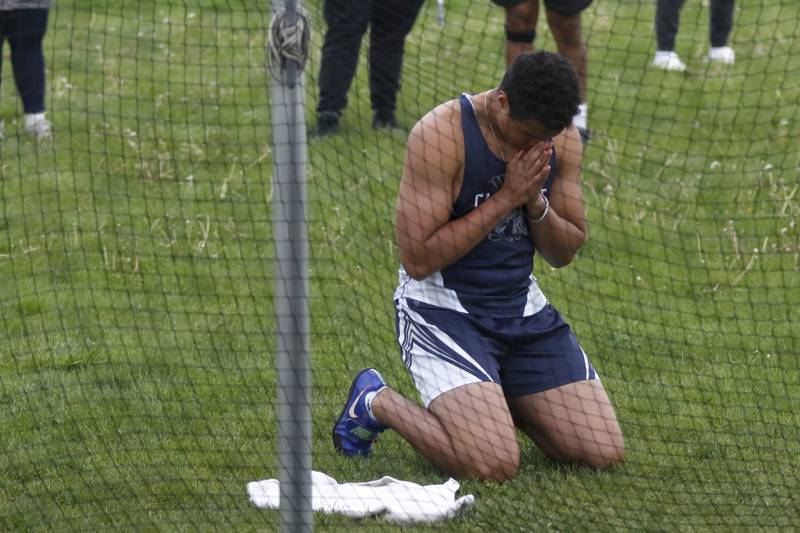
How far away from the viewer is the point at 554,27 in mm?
6621

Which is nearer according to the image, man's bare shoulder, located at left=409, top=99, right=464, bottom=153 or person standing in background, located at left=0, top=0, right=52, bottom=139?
man's bare shoulder, located at left=409, top=99, right=464, bottom=153

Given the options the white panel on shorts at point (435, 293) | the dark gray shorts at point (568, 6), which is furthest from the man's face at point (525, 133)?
the dark gray shorts at point (568, 6)

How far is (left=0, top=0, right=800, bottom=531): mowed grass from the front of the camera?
156 inches

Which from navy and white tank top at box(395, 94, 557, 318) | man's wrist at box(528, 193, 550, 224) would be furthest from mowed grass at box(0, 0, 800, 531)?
man's wrist at box(528, 193, 550, 224)

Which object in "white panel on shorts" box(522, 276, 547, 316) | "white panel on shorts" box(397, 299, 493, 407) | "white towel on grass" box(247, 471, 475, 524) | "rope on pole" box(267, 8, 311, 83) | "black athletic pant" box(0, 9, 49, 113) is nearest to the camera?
"rope on pole" box(267, 8, 311, 83)

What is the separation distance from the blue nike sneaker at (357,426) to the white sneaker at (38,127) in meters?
3.26

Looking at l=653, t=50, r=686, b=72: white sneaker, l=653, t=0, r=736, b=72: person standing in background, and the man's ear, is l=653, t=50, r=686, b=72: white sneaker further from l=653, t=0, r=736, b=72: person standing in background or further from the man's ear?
the man's ear

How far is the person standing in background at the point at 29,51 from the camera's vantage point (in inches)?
248

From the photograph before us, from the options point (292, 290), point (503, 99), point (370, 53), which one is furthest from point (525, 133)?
point (370, 53)

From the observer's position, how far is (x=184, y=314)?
525 cm

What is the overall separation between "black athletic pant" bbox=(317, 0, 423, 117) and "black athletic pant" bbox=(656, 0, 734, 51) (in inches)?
79.9

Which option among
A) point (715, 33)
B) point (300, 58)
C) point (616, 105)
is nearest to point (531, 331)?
point (300, 58)

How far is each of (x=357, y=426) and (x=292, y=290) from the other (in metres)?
1.16

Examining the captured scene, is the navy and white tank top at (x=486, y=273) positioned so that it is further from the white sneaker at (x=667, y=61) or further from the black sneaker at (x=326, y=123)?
the white sneaker at (x=667, y=61)
